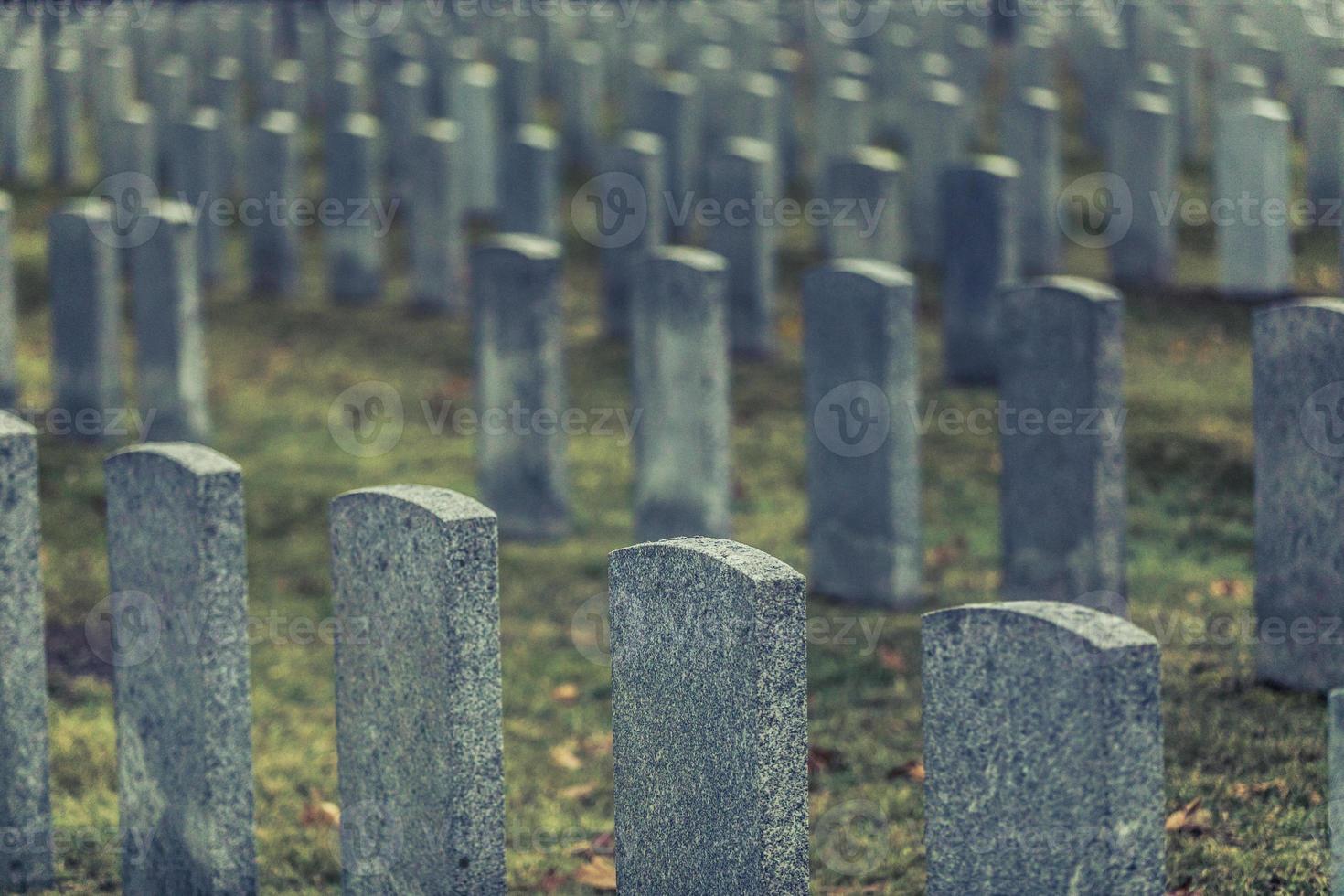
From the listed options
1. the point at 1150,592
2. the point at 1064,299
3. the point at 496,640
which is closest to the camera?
the point at 496,640

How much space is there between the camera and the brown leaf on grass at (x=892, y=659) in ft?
20.7

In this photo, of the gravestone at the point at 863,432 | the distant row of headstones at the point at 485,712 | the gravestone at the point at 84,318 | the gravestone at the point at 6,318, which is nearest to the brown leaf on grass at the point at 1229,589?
the gravestone at the point at 863,432

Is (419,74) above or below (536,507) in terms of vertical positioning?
above

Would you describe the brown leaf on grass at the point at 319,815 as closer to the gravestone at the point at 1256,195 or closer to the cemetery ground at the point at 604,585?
the cemetery ground at the point at 604,585

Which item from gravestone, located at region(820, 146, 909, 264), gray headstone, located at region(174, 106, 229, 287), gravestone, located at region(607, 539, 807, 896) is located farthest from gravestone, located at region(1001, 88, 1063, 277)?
gravestone, located at region(607, 539, 807, 896)

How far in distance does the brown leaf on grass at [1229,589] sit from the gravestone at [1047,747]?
12.4ft

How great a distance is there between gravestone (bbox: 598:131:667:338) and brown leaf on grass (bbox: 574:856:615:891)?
606 centimetres

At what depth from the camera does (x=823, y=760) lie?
5555 mm

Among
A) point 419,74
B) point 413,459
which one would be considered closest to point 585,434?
point 413,459

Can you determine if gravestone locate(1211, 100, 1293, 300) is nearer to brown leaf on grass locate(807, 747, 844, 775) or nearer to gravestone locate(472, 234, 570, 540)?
gravestone locate(472, 234, 570, 540)

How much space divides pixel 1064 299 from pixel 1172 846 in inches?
93.9

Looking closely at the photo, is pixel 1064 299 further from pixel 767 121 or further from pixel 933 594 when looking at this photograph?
pixel 767 121

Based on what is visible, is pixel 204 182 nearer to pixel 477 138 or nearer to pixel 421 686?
pixel 477 138

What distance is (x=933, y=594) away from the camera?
7098 millimetres
